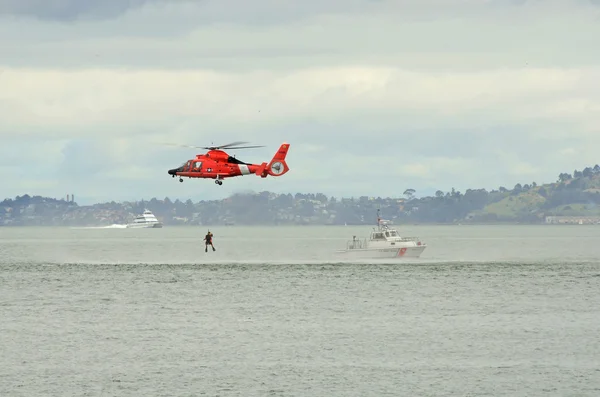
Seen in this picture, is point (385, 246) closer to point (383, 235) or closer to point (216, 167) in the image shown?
point (383, 235)

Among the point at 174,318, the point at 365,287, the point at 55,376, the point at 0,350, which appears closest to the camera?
the point at 55,376

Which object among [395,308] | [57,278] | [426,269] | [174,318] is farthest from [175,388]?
[426,269]

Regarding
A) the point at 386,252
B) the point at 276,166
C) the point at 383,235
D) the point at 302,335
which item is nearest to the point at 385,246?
the point at 386,252

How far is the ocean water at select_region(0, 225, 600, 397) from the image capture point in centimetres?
5331

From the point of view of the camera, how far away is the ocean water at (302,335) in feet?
175

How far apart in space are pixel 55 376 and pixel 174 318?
27.4m

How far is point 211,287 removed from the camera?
11112 centimetres

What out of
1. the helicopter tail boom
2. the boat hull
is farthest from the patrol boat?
the helicopter tail boom

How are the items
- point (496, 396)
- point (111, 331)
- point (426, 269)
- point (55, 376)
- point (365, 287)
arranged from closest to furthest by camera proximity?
point (496, 396)
point (55, 376)
point (111, 331)
point (365, 287)
point (426, 269)

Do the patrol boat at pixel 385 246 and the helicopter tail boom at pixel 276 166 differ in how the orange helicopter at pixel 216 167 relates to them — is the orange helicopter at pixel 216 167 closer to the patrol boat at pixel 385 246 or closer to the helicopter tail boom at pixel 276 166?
the helicopter tail boom at pixel 276 166

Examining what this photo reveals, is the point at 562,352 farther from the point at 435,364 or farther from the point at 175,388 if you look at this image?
the point at 175,388

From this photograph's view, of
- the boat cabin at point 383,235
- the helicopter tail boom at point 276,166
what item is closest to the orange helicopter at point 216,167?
the helicopter tail boom at point 276,166

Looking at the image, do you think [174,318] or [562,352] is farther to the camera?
[174,318]

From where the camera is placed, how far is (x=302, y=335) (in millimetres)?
71250
